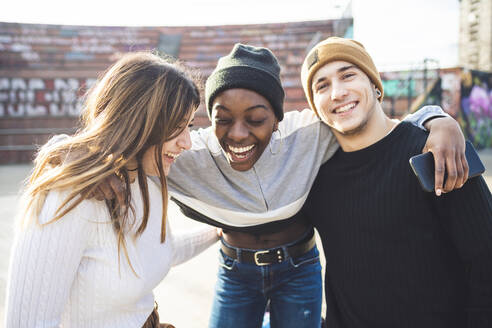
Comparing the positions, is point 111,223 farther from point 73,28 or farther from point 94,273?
point 73,28

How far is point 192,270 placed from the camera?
381cm

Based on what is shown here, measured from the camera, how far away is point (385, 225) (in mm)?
1496

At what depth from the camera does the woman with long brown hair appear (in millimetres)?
1152

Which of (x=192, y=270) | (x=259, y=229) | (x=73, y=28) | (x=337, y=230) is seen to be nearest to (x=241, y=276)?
(x=259, y=229)

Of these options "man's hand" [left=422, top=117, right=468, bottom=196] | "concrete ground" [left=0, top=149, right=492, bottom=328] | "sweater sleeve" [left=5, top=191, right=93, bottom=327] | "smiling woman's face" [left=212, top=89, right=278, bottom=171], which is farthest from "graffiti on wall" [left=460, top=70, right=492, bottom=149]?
"sweater sleeve" [left=5, top=191, right=93, bottom=327]

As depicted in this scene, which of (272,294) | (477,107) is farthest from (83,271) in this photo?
(477,107)

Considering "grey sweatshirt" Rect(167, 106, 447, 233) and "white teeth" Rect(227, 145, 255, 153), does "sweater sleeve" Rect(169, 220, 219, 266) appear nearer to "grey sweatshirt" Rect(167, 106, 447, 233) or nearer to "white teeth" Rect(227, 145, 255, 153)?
"grey sweatshirt" Rect(167, 106, 447, 233)

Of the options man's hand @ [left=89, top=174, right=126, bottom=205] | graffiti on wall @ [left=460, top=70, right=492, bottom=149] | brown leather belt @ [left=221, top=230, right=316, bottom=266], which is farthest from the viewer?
graffiti on wall @ [left=460, top=70, right=492, bottom=149]

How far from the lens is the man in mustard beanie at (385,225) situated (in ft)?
4.49

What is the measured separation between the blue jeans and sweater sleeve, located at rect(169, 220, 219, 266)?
0.22 meters

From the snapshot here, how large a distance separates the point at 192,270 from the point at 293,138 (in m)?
2.48

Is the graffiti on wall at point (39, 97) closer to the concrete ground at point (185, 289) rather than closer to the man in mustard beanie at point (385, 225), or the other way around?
the concrete ground at point (185, 289)

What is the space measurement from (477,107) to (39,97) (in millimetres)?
18720

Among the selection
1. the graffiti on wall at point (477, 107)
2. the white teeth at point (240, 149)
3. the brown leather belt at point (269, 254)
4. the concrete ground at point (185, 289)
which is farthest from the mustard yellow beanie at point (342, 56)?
the graffiti on wall at point (477, 107)
